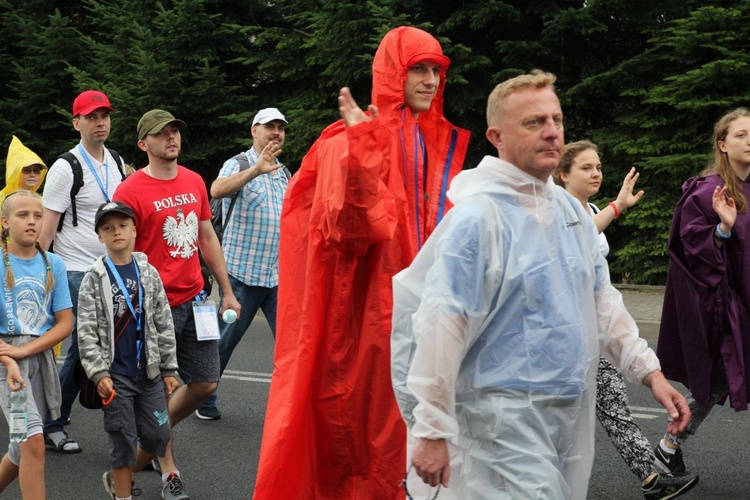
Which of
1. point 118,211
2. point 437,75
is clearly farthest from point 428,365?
point 118,211

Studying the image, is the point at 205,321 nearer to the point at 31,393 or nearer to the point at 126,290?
the point at 126,290

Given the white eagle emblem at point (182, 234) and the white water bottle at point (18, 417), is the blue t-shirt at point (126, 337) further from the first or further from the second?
the white eagle emblem at point (182, 234)

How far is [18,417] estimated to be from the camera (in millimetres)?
5016

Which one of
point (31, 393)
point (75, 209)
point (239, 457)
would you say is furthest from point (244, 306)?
point (31, 393)

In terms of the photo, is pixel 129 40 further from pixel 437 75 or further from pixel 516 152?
pixel 516 152

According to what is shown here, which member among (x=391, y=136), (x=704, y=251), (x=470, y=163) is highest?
(x=391, y=136)

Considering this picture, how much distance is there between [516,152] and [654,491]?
249 centimetres

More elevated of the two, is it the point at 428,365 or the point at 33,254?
the point at 428,365

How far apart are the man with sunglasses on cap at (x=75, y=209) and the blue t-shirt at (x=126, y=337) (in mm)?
1529

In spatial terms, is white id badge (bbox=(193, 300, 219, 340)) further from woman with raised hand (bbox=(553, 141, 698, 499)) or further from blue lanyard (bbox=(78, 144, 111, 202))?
woman with raised hand (bbox=(553, 141, 698, 499))

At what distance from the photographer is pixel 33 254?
5.41m

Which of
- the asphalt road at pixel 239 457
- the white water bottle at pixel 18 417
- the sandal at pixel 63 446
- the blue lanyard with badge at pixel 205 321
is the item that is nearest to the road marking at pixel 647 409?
the asphalt road at pixel 239 457

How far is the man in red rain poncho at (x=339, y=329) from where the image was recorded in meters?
4.43

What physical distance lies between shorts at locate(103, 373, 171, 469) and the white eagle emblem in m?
0.84
